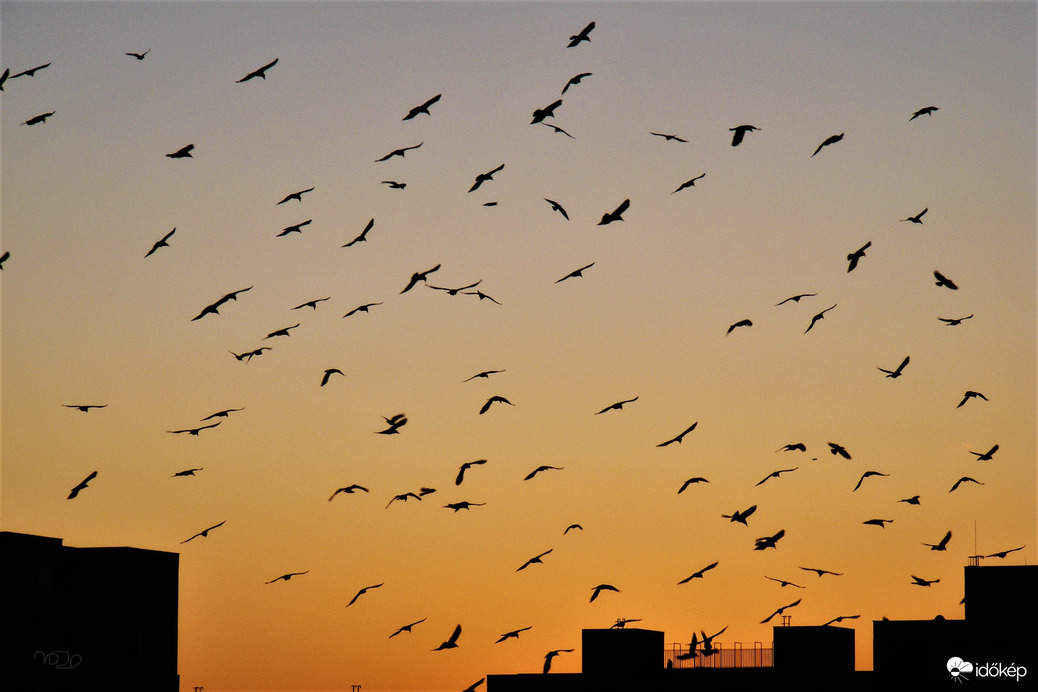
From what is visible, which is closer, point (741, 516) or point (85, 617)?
point (741, 516)

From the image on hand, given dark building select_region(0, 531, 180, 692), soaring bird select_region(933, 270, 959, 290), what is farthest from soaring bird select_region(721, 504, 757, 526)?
dark building select_region(0, 531, 180, 692)

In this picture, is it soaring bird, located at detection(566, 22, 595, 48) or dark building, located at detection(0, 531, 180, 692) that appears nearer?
soaring bird, located at detection(566, 22, 595, 48)

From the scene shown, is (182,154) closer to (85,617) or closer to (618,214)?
(618,214)

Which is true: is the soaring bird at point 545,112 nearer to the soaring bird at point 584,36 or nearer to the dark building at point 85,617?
the soaring bird at point 584,36

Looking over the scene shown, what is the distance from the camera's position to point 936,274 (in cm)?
3375

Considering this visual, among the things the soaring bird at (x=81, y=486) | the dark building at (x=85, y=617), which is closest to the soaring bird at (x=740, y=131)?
the soaring bird at (x=81, y=486)

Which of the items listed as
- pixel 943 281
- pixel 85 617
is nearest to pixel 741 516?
pixel 943 281

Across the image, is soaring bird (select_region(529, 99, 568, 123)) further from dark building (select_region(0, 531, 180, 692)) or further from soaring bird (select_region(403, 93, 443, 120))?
dark building (select_region(0, 531, 180, 692))

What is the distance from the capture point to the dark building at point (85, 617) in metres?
58.6

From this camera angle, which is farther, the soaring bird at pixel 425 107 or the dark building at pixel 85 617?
the dark building at pixel 85 617

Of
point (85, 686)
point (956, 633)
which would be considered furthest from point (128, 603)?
point (956, 633)

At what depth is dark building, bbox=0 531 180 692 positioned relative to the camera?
192 ft

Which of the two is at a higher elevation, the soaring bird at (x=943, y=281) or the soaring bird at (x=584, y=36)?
the soaring bird at (x=584, y=36)

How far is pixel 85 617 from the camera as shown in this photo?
63188 millimetres
